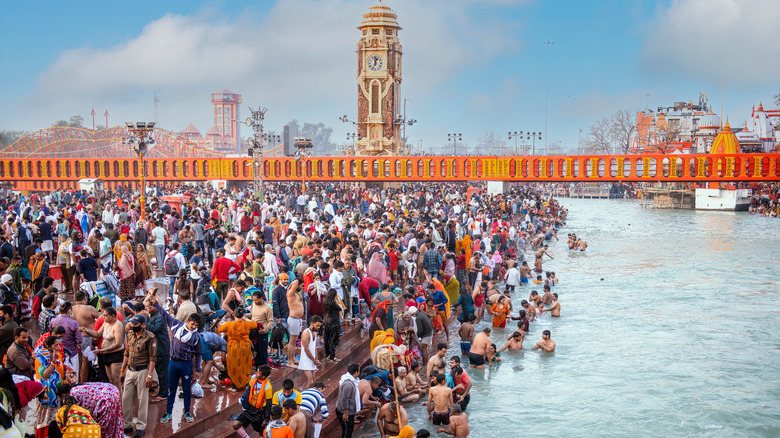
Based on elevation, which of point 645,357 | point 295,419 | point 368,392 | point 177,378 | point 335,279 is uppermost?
point 335,279

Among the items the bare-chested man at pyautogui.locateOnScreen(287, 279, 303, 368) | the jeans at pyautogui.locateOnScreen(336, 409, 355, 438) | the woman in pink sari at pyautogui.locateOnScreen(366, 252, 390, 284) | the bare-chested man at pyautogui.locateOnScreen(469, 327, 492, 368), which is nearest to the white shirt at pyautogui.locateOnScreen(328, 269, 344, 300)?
the bare-chested man at pyautogui.locateOnScreen(287, 279, 303, 368)

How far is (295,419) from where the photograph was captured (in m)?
7.36

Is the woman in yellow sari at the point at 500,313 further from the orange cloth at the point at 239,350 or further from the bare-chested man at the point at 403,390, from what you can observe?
the orange cloth at the point at 239,350

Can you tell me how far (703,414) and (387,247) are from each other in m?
7.39

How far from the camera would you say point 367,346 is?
41.4 ft

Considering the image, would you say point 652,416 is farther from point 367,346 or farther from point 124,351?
point 124,351

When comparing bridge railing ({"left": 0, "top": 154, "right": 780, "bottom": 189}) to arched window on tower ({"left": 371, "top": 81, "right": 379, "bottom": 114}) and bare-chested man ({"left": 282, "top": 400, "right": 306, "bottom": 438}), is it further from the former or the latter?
bare-chested man ({"left": 282, "top": 400, "right": 306, "bottom": 438})

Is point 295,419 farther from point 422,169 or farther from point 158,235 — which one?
point 422,169

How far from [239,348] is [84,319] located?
194cm

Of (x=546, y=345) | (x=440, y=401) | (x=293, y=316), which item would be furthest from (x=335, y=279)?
(x=546, y=345)

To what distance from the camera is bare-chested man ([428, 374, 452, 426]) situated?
32.7 feet

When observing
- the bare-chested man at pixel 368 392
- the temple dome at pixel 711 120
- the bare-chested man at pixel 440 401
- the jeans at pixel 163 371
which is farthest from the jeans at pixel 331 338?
the temple dome at pixel 711 120

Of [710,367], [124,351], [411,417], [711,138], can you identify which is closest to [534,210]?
[710,367]

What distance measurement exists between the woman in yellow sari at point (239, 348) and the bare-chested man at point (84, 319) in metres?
1.56
